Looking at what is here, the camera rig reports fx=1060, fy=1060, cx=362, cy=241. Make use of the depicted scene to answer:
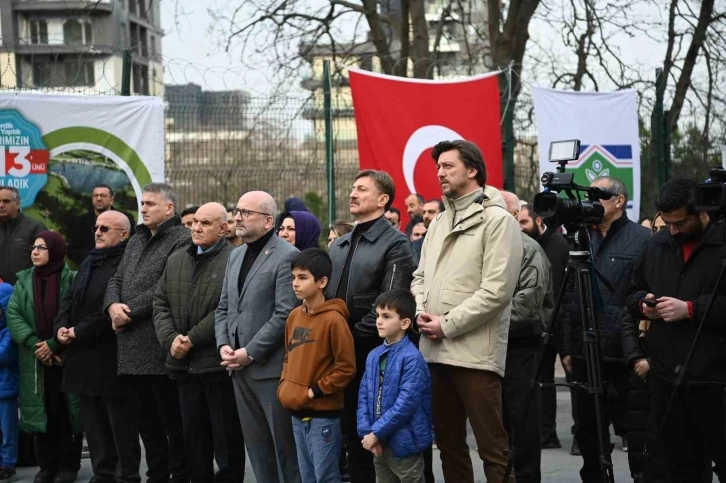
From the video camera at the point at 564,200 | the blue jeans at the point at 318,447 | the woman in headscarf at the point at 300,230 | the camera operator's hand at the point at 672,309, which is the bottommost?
the blue jeans at the point at 318,447

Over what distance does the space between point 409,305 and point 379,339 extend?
1.66ft

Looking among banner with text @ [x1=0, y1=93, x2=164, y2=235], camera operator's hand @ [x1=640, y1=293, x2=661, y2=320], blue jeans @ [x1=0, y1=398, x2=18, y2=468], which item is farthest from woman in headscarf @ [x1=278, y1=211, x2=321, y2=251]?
camera operator's hand @ [x1=640, y1=293, x2=661, y2=320]

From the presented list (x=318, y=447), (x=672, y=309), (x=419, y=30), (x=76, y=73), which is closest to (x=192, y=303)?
(x=318, y=447)

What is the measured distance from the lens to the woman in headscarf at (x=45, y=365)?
7.64m

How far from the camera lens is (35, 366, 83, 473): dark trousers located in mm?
7723

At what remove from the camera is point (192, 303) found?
679 cm

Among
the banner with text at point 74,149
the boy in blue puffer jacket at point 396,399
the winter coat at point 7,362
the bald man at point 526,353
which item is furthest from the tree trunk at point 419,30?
the boy in blue puffer jacket at point 396,399

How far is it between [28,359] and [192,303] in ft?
5.67

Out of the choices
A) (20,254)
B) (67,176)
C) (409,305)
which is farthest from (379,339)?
(67,176)

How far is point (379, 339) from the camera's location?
627cm

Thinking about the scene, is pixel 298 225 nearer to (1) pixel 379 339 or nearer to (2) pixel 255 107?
(1) pixel 379 339

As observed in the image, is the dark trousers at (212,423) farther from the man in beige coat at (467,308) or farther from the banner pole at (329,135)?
the banner pole at (329,135)

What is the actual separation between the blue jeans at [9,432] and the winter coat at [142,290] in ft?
4.26

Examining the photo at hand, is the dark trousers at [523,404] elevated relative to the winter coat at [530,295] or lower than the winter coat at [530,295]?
lower
